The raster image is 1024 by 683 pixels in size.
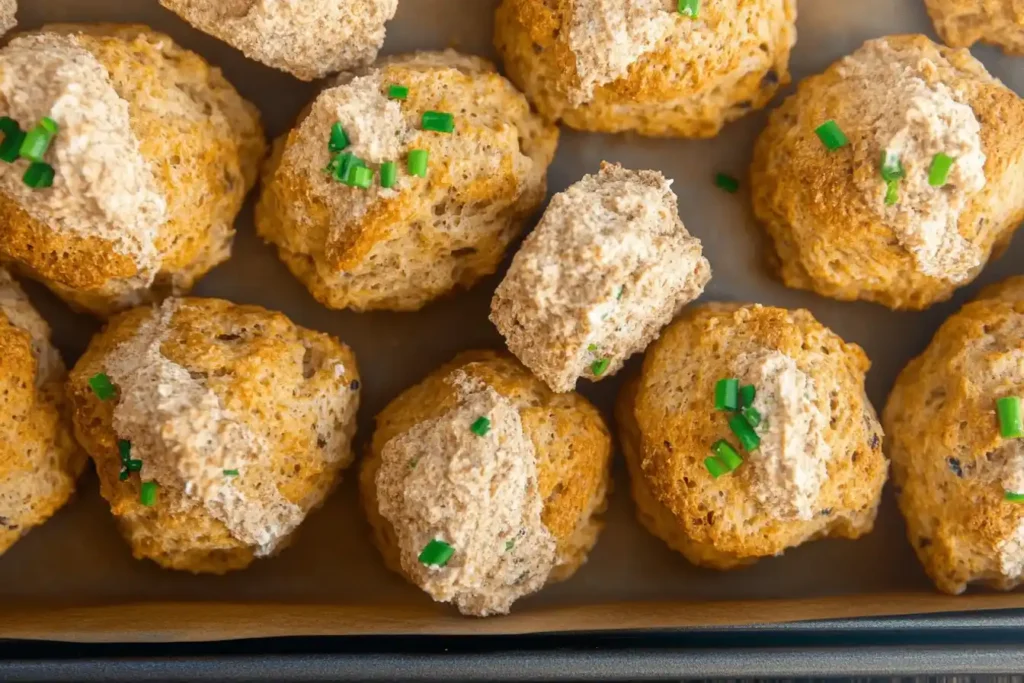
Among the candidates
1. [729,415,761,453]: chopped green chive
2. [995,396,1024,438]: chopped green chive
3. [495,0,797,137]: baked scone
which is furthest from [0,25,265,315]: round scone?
[995,396,1024,438]: chopped green chive

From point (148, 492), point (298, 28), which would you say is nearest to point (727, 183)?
point (298, 28)

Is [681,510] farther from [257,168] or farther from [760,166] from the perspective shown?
[257,168]

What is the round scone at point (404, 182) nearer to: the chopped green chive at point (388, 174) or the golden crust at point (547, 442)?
the chopped green chive at point (388, 174)

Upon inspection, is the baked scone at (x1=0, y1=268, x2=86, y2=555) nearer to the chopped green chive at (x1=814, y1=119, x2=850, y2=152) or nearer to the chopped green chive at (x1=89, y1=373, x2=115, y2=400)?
the chopped green chive at (x1=89, y1=373, x2=115, y2=400)

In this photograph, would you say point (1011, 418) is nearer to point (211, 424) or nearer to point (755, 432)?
point (755, 432)

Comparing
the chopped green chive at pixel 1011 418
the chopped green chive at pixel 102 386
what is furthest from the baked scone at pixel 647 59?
the chopped green chive at pixel 102 386

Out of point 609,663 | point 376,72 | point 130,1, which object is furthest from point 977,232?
point 130,1
